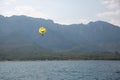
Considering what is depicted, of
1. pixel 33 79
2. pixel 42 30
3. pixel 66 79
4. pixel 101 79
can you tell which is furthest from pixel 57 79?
pixel 42 30

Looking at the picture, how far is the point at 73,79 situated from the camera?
99.8 meters

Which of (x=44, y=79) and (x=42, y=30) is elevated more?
(x=42, y=30)

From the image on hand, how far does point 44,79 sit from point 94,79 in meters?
21.2

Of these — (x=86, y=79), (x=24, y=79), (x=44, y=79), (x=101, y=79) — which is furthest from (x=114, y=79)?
(x=24, y=79)

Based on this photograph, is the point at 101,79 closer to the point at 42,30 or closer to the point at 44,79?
the point at 44,79

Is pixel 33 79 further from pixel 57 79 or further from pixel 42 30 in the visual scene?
pixel 42 30

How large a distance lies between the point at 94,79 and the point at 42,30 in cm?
3445

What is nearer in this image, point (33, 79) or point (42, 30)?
point (42, 30)

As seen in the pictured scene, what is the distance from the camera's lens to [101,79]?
99.8 metres

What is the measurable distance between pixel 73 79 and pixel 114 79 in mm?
17045

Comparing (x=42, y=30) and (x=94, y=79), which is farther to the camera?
(x=94, y=79)

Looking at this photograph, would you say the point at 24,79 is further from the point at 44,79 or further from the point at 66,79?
the point at 66,79

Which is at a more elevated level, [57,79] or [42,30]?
[42,30]

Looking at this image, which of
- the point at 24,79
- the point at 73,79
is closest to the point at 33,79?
the point at 24,79
